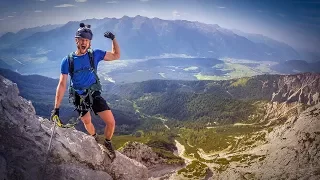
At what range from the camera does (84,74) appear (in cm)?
1320

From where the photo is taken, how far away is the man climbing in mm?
12634

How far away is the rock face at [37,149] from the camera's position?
11.9 meters

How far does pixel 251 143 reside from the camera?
516ft

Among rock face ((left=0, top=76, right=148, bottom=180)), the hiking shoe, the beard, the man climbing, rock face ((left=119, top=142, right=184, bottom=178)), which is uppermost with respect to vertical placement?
the beard

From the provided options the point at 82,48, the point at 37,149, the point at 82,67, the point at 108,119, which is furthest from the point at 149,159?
the point at 82,48

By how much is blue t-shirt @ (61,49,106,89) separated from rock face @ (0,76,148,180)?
2.59m

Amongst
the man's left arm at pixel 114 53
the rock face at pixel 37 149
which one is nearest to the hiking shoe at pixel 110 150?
the rock face at pixel 37 149

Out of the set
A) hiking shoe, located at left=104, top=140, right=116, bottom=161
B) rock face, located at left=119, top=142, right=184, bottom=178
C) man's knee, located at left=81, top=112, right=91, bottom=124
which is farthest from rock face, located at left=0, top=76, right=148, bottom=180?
rock face, located at left=119, top=142, right=184, bottom=178

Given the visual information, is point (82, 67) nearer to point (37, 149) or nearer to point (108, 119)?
point (108, 119)

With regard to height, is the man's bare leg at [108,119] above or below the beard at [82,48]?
below

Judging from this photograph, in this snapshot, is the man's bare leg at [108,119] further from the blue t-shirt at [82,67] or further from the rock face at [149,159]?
the rock face at [149,159]

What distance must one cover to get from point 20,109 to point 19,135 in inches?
53.5

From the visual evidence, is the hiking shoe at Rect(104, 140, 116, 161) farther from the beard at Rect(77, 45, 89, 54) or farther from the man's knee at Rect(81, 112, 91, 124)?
the beard at Rect(77, 45, 89, 54)

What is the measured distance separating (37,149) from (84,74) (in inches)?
147
